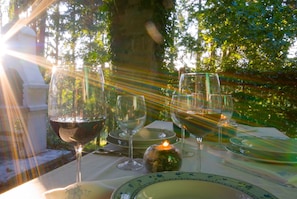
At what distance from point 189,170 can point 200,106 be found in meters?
0.20

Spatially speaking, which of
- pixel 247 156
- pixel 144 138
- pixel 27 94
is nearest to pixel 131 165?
pixel 144 138

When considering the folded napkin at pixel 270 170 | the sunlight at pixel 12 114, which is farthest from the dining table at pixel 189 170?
the sunlight at pixel 12 114

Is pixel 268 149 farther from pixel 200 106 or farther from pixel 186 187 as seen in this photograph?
pixel 186 187

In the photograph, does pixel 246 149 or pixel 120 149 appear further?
pixel 120 149

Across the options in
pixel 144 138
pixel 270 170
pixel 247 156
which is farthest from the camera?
pixel 144 138

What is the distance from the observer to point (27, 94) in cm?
346

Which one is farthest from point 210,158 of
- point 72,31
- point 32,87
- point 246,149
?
point 72,31

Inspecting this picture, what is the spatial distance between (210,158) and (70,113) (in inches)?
21.3

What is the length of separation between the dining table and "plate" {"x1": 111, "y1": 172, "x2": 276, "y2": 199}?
0.08 m

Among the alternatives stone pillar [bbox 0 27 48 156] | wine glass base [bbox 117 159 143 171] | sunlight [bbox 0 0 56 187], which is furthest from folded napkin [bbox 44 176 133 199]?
stone pillar [bbox 0 27 48 156]

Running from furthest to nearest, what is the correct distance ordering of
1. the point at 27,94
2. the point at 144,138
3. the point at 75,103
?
the point at 27,94, the point at 144,138, the point at 75,103

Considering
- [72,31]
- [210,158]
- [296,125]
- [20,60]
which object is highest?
[72,31]

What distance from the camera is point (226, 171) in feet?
2.74

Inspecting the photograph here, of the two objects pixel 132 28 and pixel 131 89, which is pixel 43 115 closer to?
pixel 131 89
